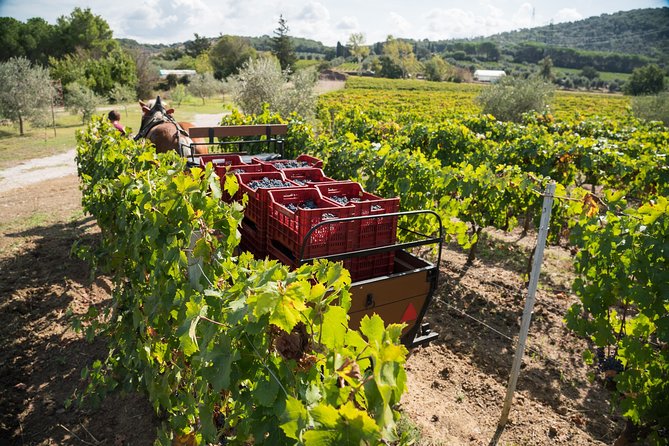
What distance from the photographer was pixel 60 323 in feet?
16.8

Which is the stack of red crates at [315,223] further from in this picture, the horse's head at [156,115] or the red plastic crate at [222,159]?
the horse's head at [156,115]

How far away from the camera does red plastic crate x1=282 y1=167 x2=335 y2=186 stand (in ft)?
17.4

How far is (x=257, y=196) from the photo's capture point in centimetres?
435

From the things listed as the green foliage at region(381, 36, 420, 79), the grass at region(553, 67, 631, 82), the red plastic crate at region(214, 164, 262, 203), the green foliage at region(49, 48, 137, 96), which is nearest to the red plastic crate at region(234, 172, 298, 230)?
the red plastic crate at region(214, 164, 262, 203)

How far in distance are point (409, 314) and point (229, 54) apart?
71.0 metres

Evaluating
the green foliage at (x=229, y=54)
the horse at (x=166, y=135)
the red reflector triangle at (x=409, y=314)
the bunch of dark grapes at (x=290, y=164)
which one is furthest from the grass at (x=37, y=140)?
the green foliage at (x=229, y=54)

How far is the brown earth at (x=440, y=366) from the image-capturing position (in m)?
3.79

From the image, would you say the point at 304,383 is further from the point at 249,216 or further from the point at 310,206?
the point at 249,216

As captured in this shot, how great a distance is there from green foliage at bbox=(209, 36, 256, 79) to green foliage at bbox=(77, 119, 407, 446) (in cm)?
6376

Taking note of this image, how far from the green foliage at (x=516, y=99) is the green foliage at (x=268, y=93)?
11.7 metres

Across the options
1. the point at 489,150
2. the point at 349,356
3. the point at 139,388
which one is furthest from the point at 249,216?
the point at 489,150

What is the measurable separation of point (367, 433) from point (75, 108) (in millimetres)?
27792

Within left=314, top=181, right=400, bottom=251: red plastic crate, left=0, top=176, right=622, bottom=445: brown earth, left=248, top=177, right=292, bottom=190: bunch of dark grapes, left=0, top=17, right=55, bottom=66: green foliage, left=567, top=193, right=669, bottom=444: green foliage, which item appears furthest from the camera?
left=0, top=17, right=55, bottom=66: green foliage

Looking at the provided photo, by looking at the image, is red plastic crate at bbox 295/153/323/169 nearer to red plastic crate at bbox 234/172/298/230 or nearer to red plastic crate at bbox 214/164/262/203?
red plastic crate at bbox 214/164/262/203
